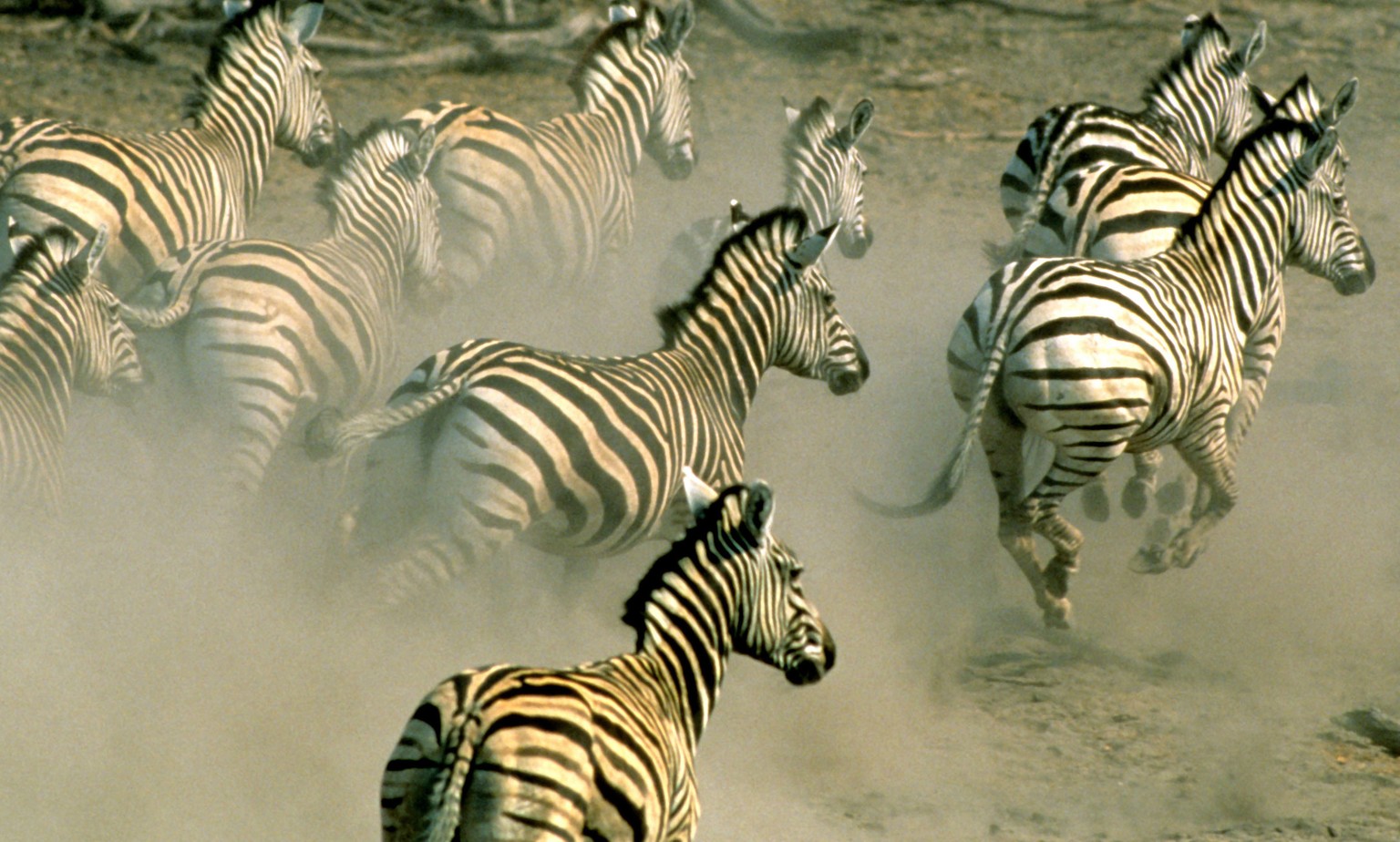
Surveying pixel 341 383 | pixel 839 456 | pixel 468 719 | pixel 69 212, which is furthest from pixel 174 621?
pixel 839 456

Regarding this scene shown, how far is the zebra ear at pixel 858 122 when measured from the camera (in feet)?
33.9

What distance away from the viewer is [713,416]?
6.88m

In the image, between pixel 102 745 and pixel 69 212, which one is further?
pixel 69 212

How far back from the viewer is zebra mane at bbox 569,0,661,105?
33.9 ft

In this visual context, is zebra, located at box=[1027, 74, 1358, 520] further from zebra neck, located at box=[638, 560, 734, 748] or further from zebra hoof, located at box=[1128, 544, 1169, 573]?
zebra neck, located at box=[638, 560, 734, 748]

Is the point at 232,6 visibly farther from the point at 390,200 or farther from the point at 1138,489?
the point at 1138,489

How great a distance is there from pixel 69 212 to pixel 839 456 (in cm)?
440

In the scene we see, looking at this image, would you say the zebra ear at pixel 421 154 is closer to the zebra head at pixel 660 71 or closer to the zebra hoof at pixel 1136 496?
the zebra head at pixel 660 71

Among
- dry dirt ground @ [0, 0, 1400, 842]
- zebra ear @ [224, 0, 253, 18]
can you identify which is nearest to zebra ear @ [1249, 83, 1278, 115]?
dry dirt ground @ [0, 0, 1400, 842]

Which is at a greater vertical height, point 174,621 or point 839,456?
point 839,456

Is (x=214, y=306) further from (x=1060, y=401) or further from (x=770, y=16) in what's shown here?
(x=770, y=16)

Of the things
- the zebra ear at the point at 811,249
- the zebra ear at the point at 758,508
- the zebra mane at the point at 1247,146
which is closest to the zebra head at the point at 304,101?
the zebra ear at the point at 811,249

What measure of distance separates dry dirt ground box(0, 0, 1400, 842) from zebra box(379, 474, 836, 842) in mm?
1374

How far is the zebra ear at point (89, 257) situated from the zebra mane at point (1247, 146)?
4787 mm
